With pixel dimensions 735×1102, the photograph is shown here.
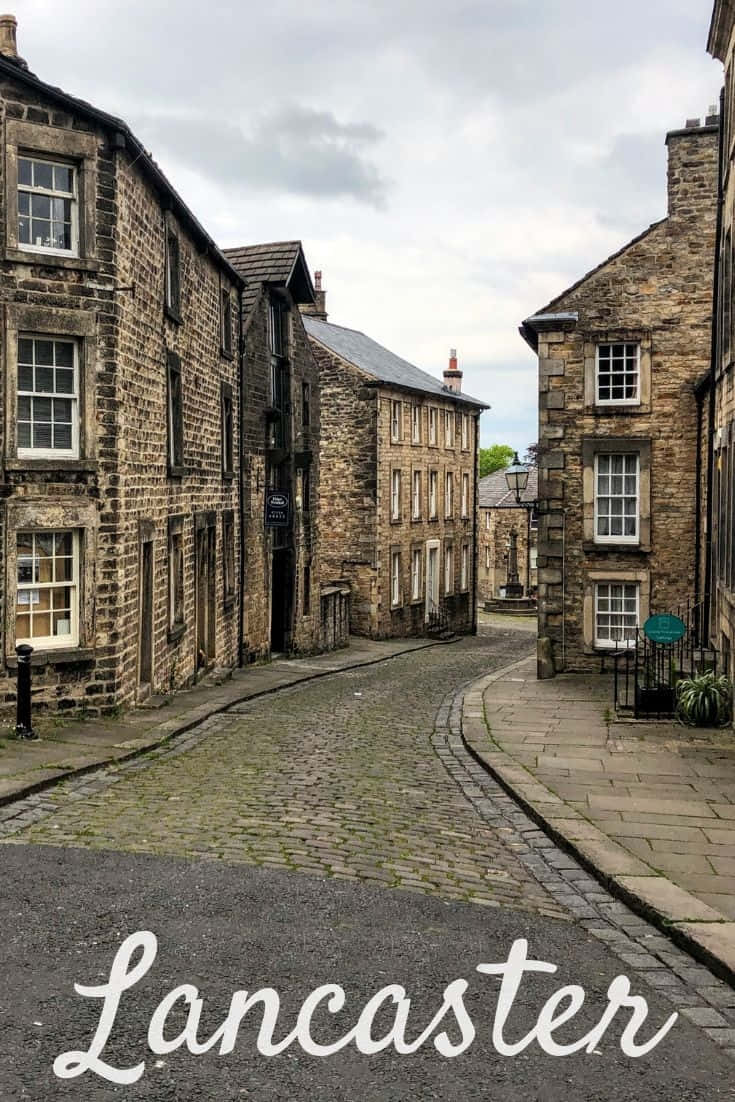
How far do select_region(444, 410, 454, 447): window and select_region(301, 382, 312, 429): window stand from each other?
15070 millimetres

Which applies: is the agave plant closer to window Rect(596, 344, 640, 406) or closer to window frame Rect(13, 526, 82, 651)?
window Rect(596, 344, 640, 406)

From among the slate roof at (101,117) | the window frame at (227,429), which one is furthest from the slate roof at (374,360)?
the slate roof at (101,117)

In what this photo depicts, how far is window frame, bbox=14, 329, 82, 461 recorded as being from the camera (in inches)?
547

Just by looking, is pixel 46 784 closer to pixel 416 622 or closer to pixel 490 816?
pixel 490 816

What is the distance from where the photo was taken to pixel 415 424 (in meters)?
42.2

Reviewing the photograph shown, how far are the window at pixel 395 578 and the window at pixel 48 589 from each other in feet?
85.6

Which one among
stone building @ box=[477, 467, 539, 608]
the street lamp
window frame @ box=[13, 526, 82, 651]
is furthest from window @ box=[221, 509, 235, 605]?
stone building @ box=[477, 467, 539, 608]

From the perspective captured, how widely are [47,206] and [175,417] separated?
4979mm

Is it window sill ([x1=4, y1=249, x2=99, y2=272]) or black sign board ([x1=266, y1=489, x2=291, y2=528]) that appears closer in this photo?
window sill ([x1=4, y1=249, x2=99, y2=272])

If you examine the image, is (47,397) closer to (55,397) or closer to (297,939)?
(55,397)

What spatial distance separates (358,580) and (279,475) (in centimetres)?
1046

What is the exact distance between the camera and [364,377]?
3819cm

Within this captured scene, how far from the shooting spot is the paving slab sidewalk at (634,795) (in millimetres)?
7328

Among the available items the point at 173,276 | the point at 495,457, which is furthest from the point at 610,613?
the point at 495,457
